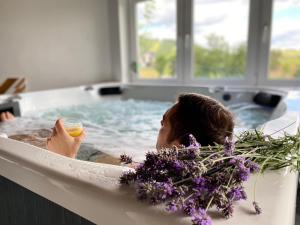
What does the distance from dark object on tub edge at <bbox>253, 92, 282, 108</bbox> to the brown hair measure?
1515mm

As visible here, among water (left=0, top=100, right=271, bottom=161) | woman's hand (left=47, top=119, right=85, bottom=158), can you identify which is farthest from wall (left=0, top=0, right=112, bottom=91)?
woman's hand (left=47, top=119, right=85, bottom=158)

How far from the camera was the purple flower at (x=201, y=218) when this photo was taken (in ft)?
1.34

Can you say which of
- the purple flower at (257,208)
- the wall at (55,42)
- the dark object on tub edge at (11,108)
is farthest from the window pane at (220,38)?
the purple flower at (257,208)

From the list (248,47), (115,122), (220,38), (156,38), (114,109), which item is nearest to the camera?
(115,122)

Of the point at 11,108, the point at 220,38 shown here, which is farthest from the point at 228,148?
the point at 220,38

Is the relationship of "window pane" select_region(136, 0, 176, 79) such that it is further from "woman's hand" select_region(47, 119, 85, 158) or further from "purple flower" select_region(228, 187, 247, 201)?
"purple flower" select_region(228, 187, 247, 201)

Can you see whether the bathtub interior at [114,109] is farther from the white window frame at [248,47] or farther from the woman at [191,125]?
the white window frame at [248,47]

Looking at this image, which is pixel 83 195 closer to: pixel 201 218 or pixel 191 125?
pixel 201 218

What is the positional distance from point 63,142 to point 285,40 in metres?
2.45

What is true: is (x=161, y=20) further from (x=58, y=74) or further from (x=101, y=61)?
(x=58, y=74)

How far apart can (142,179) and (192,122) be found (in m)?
0.41

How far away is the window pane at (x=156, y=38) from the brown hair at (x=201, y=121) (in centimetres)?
245

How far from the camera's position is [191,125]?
2.90 ft

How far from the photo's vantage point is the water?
1343mm
